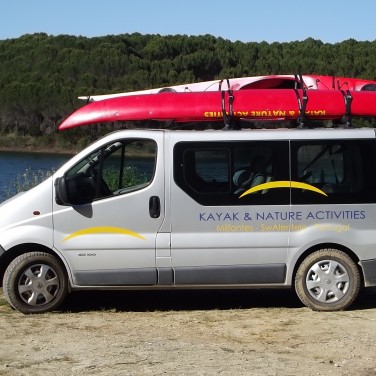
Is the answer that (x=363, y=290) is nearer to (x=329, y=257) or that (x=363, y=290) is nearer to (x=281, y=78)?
(x=329, y=257)

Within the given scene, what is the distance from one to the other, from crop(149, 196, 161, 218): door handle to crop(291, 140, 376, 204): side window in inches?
54.5

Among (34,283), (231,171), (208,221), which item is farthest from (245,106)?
(34,283)

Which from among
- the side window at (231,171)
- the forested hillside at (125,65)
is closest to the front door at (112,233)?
the side window at (231,171)

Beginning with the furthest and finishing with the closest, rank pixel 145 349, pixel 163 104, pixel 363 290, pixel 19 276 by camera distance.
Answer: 1. pixel 363 290
2. pixel 163 104
3. pixel 19 276
4. pixel 145 349

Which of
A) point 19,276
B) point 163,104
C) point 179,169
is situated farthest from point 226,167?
point 19,276

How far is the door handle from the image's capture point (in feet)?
26.2

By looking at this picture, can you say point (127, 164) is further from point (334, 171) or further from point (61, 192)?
point (334, 171)

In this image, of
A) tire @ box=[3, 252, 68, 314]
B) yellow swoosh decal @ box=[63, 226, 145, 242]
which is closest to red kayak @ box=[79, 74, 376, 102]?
yellow swoosh decal @ box=[63, 226, 145, 242]

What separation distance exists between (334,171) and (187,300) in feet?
7.50

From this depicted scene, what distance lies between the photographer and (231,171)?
8.08 m

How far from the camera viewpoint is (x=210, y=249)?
316 inches

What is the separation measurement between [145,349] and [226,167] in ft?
7.36

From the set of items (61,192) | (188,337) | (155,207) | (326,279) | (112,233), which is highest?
(61,192)

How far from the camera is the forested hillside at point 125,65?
33438 mm
